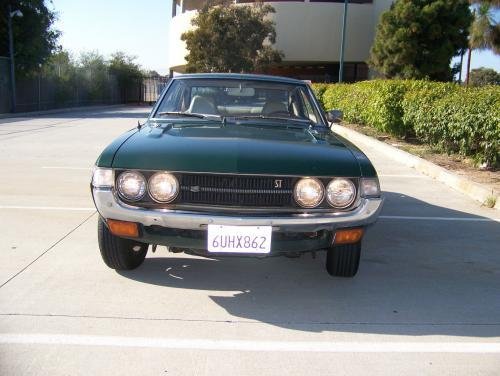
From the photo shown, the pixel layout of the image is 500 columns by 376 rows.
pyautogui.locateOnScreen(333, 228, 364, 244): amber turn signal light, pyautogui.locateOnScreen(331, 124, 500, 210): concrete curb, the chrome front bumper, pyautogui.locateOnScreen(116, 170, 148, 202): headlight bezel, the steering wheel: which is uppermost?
the steering wheel

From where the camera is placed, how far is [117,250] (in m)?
4.15

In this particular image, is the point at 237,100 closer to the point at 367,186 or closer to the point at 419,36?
the point at 367,186

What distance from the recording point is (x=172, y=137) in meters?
4.00

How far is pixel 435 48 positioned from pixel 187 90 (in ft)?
87.6

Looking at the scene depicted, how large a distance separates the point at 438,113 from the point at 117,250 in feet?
25.7

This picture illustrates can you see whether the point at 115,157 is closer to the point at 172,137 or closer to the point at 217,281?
the point at 172,137

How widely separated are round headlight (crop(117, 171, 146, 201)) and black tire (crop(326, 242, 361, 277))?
4.78ft

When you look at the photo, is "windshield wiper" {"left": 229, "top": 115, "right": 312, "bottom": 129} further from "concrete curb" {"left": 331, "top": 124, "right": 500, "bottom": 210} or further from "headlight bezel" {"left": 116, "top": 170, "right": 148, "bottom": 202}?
"concrete curb" {"left": 331, "top": 124, "right": 500, "bottom": 210}

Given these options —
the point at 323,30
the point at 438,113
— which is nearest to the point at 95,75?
the point at 323,30

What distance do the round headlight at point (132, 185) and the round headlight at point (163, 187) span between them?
6cm

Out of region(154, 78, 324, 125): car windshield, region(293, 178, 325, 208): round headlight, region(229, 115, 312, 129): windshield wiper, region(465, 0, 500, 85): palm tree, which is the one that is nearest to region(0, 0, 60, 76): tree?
region(465, 0, 500, 85): palm tree

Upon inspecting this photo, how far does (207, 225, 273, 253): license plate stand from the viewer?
352 centimetres

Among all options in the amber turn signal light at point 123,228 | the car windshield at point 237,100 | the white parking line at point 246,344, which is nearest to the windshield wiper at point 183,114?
the car windshield at point 237,100

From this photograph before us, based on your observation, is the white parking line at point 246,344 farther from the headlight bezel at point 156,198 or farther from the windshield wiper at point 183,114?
→ the windshield wiper at point 183,114
